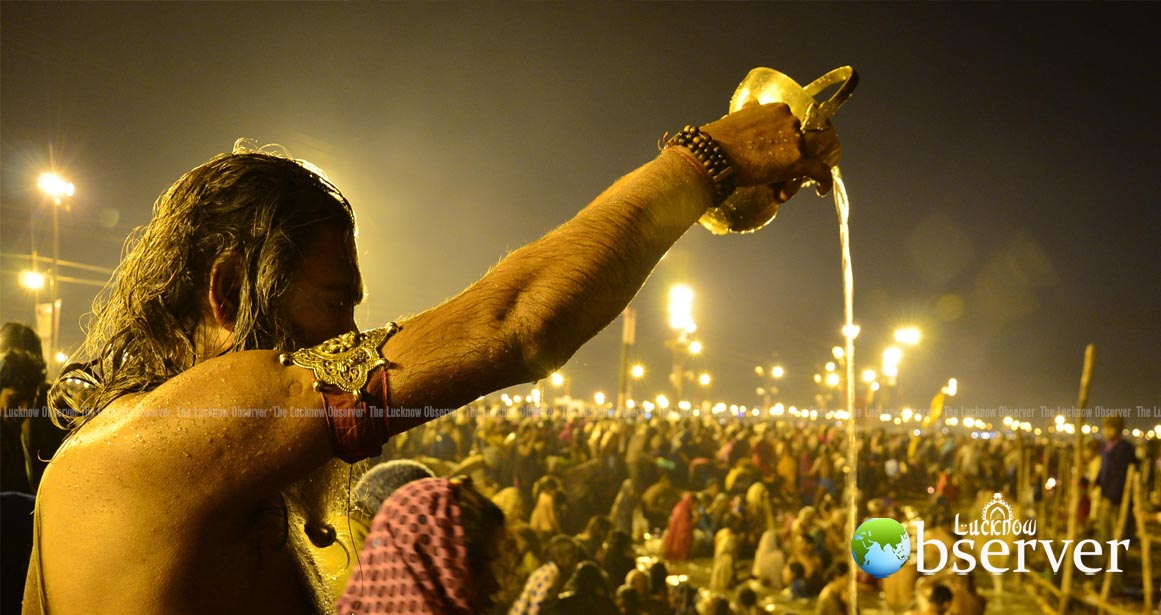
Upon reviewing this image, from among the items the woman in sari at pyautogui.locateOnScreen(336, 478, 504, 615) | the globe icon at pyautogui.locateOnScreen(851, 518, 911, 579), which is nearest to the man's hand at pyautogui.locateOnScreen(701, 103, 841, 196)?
the woman in sari at pyautogui.locateOnScreen(336, 478, 504, 615)

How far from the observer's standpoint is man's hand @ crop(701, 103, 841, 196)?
114cm

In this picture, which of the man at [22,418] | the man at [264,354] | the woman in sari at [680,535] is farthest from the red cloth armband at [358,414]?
the woman in sari at [680,535]

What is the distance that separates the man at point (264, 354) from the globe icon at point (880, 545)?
24.9ft

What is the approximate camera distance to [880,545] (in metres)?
7.87

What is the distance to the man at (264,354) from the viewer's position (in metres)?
0.86

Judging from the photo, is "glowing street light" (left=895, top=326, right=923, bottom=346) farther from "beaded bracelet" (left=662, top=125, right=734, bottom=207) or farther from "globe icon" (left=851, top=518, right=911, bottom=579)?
"beaded bracelet" (left=662, top=125, right=734, bottom=207)

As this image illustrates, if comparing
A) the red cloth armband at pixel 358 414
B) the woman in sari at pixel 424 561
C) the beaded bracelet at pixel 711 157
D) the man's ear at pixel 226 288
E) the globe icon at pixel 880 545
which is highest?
the beaded bracelet at pixel 711 157

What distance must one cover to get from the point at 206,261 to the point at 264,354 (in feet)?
1.12

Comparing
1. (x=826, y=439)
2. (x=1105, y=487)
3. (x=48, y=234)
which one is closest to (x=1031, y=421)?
(x=826, y=439)

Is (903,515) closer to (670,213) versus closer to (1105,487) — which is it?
(1105,487)

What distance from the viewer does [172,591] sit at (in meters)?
0.94

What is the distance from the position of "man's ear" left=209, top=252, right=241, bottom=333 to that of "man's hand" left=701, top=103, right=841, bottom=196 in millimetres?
814

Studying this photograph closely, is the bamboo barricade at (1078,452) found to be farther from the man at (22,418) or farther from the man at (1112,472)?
the man at (22,418)

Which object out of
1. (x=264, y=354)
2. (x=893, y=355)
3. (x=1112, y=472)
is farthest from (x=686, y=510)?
(x=893, y=355)
